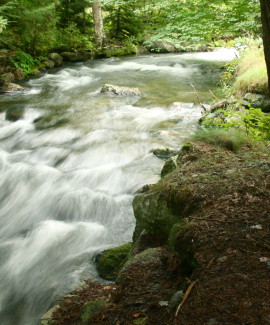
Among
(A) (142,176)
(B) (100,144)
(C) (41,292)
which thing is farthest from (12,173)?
(C) (41,292)

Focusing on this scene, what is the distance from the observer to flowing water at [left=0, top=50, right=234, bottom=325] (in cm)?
435

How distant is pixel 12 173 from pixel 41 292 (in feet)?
11.4

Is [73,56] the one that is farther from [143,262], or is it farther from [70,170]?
[143,262]

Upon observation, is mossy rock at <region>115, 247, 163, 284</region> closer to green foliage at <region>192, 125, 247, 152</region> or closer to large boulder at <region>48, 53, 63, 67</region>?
green foliage at <region>192, 125, 247, 152</region>

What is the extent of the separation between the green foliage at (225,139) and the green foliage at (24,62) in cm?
1135

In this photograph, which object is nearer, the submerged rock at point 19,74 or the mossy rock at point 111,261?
the mossy rock at point 111,261

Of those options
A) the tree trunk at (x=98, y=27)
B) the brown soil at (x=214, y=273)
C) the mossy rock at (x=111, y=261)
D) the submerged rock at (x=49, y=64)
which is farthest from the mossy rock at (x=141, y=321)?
the tree trunk at (x=98, y=27)

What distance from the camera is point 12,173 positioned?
6.81m

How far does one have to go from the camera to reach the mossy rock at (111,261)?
3869 millimetres

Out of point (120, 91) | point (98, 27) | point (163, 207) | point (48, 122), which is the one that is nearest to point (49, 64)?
point (98, 27)

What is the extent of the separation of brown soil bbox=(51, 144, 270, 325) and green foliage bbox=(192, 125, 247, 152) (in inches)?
43.3

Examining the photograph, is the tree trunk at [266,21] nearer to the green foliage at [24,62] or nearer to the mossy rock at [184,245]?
the mossy rock at [184,245]

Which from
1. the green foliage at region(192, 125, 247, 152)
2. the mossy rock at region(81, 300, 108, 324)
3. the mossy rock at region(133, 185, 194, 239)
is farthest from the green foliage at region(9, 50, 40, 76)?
the mossy rock at region(81, 300, 108, 324)

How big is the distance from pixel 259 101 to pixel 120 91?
5.45 metres
